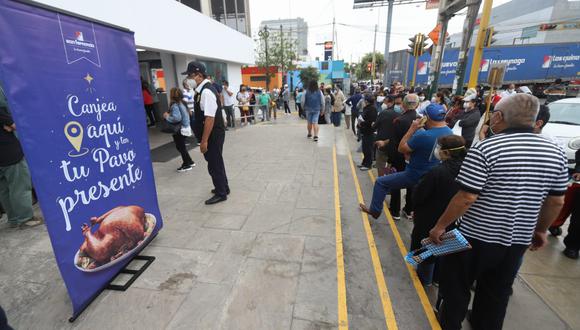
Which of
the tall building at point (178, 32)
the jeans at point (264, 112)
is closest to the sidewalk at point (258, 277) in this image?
the tall building at point (178, 32)

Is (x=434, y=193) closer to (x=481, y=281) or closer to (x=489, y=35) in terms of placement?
(x=481, y=281)

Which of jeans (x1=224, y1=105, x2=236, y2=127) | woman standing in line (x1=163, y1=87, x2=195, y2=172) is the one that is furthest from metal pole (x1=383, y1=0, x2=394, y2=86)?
woman standing in line (x1=163, y1=87, x2=195, y2=172)

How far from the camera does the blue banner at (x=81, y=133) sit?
185 cm

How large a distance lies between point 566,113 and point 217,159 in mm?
8623

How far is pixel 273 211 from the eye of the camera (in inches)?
169

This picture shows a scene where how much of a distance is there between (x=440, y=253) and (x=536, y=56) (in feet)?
85.4

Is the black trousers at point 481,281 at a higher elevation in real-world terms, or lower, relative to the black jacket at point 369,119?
lower

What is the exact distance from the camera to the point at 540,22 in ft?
132

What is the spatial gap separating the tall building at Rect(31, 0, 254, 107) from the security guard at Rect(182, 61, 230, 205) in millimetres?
1591

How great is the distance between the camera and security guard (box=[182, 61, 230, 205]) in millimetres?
3867

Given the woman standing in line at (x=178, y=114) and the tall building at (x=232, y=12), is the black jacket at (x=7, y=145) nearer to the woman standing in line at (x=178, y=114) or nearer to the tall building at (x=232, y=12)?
the woman standing in line at (x=178, y=114)

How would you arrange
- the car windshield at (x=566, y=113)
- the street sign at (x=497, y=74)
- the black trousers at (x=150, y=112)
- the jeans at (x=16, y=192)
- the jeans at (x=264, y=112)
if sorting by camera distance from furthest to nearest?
the jeans at (x=264, y=112) → the black trousers at (x=150, y=112) → the street sign at (x=497, y=74) → the car windshield at (x=566, y=113) → the jeans at (x=16, y=192)

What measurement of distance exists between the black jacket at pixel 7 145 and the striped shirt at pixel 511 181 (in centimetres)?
515

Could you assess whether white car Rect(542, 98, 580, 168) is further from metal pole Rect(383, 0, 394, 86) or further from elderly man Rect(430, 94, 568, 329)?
metal pole Rect(383, 0, 394, 86)
